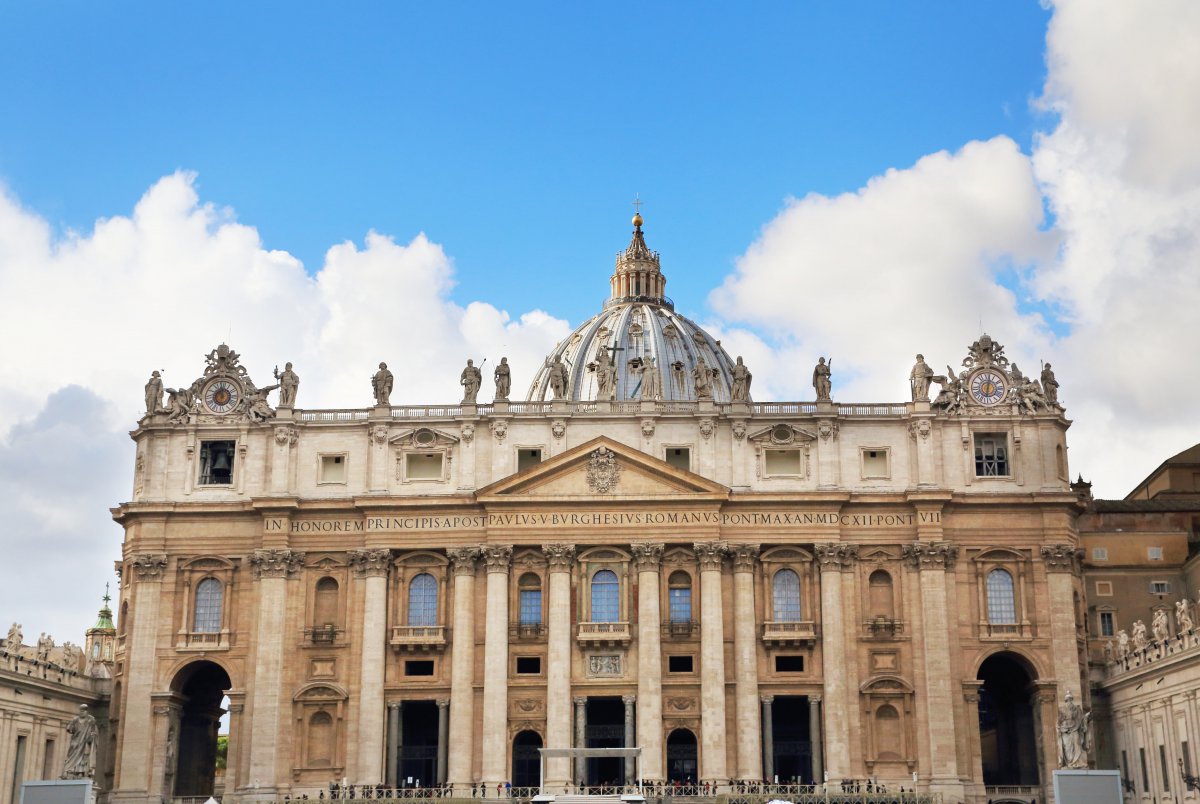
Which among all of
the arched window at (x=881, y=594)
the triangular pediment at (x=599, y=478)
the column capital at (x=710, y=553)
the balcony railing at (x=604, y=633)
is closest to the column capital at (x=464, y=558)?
the triangular pediment at (x=599, y=478)

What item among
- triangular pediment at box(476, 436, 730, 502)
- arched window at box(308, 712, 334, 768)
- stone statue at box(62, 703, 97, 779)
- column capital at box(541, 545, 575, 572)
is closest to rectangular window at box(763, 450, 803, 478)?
triangular pediment at box(476, 436, 730, 502)

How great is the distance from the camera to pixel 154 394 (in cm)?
8200

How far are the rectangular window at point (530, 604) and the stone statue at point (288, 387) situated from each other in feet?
52.1

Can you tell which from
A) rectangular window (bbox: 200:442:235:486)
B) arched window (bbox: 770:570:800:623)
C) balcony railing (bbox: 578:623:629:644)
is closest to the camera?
balcony railing (bbox: 578:623:629:644)

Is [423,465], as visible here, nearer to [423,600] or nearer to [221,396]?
[423,600]

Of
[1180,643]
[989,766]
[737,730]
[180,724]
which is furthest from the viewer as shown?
[989,766]

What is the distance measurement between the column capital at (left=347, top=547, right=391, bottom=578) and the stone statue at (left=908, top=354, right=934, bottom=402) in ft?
92.7

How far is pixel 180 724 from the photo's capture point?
267 ft

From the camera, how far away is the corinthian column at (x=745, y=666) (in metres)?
75.1

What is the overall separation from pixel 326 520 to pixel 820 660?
85.3ft

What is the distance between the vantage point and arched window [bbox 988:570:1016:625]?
255 ft

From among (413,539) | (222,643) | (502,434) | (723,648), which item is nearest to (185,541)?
(222,643)

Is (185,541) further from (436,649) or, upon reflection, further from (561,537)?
(561,537)

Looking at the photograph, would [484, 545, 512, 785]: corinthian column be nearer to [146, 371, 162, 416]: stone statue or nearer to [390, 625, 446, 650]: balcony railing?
[390, 625, 446, 650]: balcony railing
